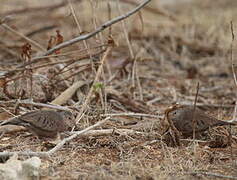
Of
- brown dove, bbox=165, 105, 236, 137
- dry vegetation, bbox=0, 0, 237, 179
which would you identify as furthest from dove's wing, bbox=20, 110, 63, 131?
brown dove, bbox=165, 105, 236, 137

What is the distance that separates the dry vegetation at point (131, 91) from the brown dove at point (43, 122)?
0.09 meters

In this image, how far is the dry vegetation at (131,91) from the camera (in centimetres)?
260

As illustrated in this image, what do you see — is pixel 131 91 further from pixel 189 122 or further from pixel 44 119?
pixel 44 119

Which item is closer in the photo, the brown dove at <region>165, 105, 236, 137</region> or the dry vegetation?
the dry vegetation

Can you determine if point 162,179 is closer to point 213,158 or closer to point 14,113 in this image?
point 213,158

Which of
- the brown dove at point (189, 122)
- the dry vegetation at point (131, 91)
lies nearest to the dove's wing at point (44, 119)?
the dry vegetation at point (131, 91)

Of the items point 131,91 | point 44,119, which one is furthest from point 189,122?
point 131,91

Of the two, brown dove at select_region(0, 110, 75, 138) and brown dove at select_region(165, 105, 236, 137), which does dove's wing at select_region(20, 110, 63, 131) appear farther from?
brown dove at select_region(165, 105, 236, 137)

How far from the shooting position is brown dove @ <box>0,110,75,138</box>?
9.29 ft

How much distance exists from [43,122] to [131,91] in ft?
4.26

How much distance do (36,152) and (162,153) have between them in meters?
0.73

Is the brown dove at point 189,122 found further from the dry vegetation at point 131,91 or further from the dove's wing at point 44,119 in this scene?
the dove's wing at point 44,119

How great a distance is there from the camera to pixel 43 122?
285 centimetres

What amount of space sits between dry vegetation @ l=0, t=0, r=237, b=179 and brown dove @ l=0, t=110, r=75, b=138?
0.09 meters
